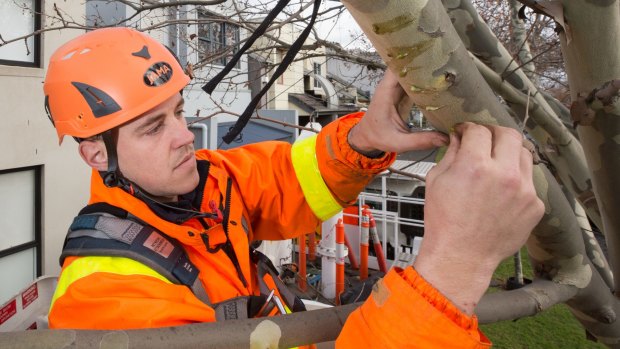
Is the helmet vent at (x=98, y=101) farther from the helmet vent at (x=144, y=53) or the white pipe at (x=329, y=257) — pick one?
the white pipe at (x=329, y=257)

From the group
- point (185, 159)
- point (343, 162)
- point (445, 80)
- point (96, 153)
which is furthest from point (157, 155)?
point (445, 80)

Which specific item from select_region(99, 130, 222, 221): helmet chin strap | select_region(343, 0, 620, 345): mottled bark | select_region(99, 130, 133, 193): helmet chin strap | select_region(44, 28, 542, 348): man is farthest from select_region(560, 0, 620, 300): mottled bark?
select_region(99, 130, 133, 193): helmet chin strap

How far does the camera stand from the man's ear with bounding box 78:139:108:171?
5.92 ft

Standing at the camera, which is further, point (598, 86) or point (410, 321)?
point (598, 86)

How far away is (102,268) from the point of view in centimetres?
137

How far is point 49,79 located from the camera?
1.83 m

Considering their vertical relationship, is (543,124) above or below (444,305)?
above

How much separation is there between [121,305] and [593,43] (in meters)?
1.48

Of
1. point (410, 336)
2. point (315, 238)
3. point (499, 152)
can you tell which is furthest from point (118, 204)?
point (315, 238)

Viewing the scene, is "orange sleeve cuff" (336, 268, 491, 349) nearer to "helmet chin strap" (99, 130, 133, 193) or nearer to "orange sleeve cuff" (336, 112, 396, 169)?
"orange sleeve cuff" (336, 112, 396, 169)

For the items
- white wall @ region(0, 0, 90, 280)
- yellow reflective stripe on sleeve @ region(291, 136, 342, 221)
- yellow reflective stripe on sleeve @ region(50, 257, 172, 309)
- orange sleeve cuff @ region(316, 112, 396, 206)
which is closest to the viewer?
yellow reflective stripe on sleeve @ region(50, 257, 172, 309)

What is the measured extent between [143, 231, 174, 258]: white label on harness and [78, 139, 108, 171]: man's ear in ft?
1.56

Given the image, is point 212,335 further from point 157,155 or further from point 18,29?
point 18,29

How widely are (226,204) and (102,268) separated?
22.8 inches
